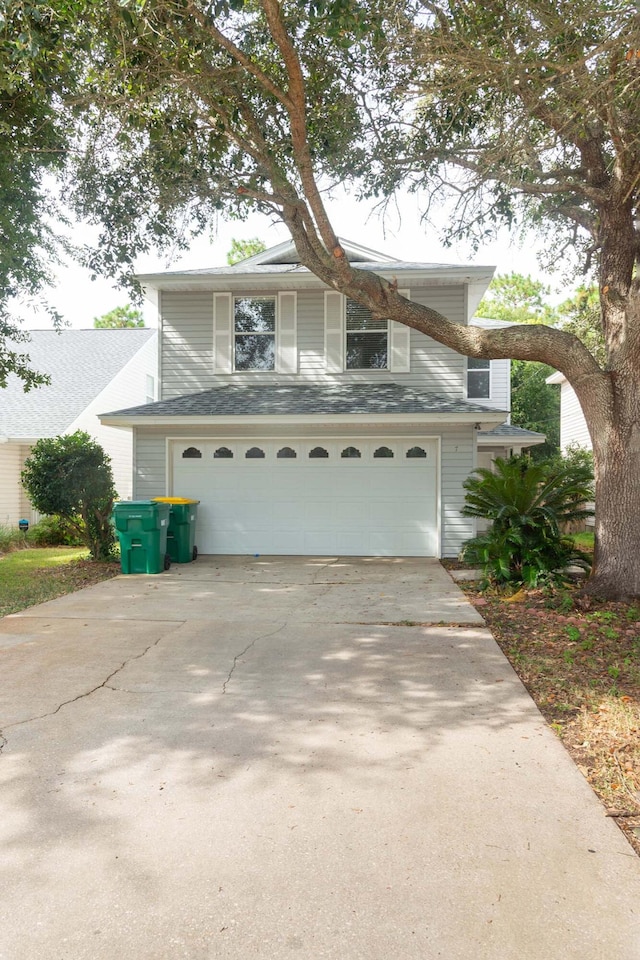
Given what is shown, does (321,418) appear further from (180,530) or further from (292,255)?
(292,255)

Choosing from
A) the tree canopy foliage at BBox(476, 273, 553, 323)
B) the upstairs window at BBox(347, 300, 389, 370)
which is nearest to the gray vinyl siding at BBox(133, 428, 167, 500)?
the upstairs window at BBox(347, 300, 389, 370)

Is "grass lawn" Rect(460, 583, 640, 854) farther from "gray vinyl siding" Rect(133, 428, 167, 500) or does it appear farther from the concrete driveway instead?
"gray vinyl siding" Rect(133, 428, 167, 500)

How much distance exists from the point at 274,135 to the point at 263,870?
8869 mm

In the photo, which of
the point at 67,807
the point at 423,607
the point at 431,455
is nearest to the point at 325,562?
the point at 431,455

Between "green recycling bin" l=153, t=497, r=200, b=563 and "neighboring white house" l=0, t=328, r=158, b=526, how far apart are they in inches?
188

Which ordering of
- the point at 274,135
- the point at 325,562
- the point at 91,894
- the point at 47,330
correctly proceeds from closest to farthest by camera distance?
the point at 91,894 → the point at 274,135 → the point at 325,562 → the point at 47,330

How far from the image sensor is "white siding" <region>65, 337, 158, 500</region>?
58.2 ft

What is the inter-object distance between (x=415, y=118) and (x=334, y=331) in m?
4.47

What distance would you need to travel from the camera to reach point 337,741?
13.6 feet

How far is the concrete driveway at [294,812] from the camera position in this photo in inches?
96.0

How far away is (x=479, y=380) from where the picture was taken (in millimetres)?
19031

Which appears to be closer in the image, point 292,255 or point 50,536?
point 292,255

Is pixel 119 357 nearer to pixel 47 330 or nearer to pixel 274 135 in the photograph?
pixel 47 330

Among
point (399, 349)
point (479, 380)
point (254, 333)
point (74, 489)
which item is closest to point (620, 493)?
point (399, 349)
